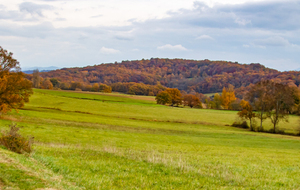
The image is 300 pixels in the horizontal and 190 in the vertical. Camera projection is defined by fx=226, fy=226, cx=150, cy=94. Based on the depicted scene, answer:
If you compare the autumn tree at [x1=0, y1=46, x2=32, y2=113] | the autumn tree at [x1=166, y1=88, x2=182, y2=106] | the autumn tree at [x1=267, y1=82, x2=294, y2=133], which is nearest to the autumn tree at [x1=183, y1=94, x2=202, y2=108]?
the autumn tree at [x1=166, y1=88, x2=182, y2=106]

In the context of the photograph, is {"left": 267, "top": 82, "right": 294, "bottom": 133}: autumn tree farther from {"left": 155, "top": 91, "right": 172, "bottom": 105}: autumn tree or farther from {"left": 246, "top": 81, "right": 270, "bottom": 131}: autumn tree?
{"left": 155, "top": 91, "right": 172, "bottom": 105}: autumn tree

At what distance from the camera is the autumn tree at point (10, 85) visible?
1176 inches

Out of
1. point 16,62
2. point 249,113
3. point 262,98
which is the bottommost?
point 249,113

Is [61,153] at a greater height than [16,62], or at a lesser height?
lesser

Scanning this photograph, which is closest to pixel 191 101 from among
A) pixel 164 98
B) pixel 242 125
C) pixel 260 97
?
pixel 164 98

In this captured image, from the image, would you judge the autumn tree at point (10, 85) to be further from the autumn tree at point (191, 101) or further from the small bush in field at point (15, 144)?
the autumn tree at point (191, 101)

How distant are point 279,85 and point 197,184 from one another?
177 ft

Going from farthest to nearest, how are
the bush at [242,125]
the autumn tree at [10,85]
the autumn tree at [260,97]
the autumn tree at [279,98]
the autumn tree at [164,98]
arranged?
1. the autumn tree at [164,98]
2. the bush at [242,125]
3. the autumn tree at [260,97]
4. the autumn tree at [279,98]
5. the autumn tree at [10,85]

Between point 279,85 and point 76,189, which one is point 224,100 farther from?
point 76,189

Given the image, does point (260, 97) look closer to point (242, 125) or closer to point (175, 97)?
point (242, 125)

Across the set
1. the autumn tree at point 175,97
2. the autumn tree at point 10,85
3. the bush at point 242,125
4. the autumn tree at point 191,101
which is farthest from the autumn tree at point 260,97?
the autumn tree at point 175,97

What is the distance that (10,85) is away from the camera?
100 ft

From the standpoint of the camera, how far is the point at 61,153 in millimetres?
11695

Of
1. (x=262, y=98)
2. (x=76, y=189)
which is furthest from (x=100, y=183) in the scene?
(x=262, y=98)
